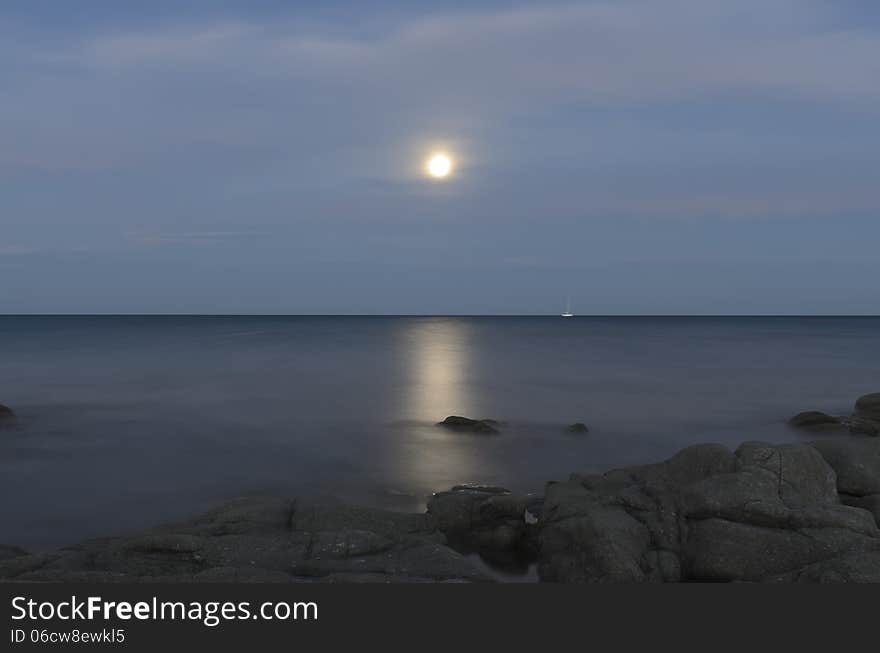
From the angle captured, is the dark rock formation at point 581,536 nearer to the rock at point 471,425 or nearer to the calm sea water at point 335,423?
the calm sea water at point 335,423

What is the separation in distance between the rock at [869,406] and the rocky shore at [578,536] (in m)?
20.8

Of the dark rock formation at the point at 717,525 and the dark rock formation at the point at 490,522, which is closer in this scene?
A: the dark rock formation at the point at 717,525

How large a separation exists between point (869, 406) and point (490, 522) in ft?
95.5

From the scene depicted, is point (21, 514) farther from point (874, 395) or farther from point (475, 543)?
point (874, 395)

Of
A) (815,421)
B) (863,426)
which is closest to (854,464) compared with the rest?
(863,426)

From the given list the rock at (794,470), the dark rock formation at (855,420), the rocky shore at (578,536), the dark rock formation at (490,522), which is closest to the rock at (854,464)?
the rocky shore at (578,536)

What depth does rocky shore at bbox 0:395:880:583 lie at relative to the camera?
482 inches

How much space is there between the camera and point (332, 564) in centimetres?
1255

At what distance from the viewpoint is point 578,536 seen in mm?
13742

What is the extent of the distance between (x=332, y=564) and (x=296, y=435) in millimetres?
20328

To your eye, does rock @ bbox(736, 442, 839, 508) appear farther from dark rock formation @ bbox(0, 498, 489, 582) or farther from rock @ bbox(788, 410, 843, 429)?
rock @ bbox(788, 410, 843, 429)

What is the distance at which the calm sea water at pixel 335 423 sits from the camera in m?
22.5

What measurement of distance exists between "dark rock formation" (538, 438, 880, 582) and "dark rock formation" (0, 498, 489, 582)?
273 centimetres

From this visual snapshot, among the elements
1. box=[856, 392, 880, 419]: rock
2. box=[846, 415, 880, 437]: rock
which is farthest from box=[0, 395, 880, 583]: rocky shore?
box=[856, 392, 880, 419]: rock
